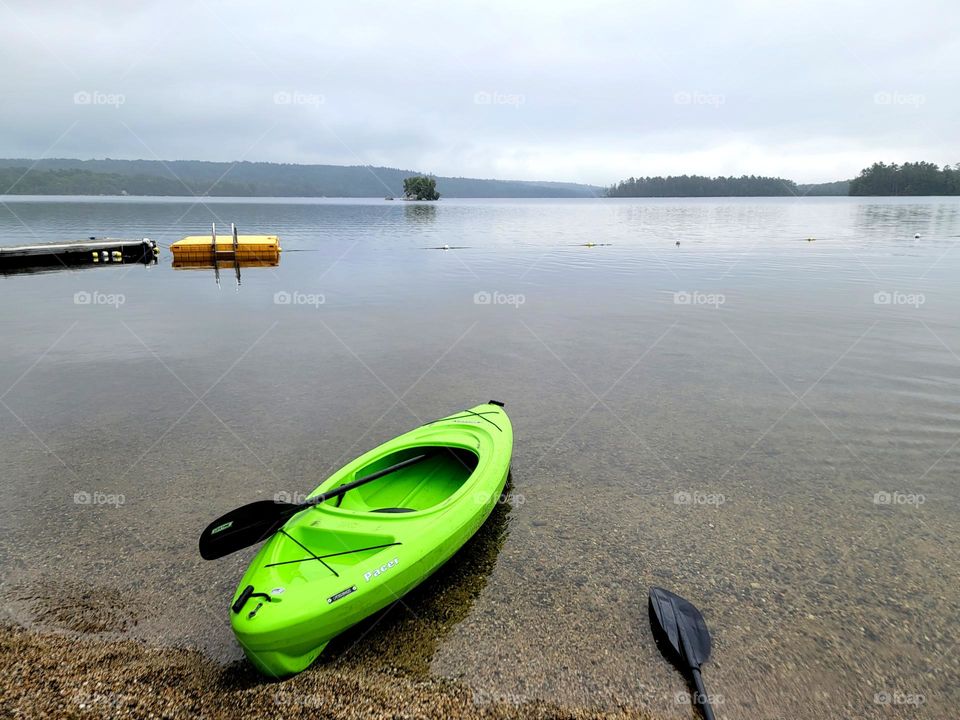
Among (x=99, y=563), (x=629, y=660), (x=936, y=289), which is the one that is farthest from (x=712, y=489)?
(x=936, y=289)

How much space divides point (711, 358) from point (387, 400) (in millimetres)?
8807

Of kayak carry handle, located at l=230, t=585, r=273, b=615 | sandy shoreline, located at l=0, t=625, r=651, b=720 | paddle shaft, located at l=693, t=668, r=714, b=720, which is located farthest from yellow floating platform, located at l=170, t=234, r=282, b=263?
paddle shaft, located at l=693, t=668, r=714, b=720

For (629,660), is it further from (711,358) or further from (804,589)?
(711,358)

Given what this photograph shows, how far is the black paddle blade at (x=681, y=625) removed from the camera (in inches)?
202

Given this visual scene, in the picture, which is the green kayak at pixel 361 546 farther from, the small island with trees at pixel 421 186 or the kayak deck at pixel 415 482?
the small island with trees at pixel 421 186

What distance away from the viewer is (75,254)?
3234 centimetres

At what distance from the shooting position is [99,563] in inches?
254

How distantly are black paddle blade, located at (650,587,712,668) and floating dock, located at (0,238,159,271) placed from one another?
36982mm

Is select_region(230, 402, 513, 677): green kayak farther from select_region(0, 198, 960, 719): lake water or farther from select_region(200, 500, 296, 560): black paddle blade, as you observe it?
select_region(0, 198, 960, 719): lake water

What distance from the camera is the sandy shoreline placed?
A: 451 cm

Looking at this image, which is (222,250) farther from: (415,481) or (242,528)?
(242,528)

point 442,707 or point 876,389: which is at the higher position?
point 876,389

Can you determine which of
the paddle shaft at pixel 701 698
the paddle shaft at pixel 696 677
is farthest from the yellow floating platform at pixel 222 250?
the paddle shaft at pixel 701 698

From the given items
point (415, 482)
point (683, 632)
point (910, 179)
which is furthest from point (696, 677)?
point (910, 179)
